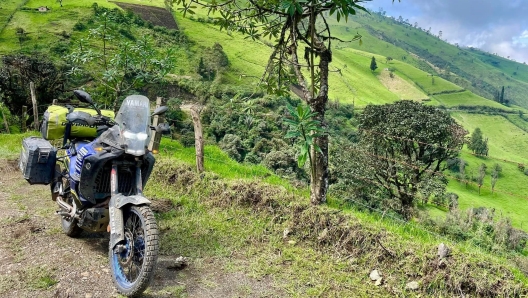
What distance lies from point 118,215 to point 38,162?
68.5 inches

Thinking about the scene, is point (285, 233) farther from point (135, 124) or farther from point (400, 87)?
point (400, 87)

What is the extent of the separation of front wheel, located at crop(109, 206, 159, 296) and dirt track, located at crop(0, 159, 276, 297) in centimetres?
21

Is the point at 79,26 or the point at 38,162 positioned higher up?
the point at 79,26

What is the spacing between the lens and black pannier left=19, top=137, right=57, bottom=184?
4344 mm

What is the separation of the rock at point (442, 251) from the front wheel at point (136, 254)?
2776 mm

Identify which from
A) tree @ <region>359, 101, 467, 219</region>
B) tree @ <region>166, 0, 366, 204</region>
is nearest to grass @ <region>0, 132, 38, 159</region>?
tree @ <region>166, 0, 366, 204</region>

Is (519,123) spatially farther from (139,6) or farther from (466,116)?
(139,6)

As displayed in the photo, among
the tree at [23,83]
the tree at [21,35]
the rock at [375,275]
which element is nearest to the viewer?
the rock at [375,275]

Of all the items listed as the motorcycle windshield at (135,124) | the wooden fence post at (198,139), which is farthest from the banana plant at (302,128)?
the wooden fence post at (198,139)

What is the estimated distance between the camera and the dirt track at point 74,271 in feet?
11.2

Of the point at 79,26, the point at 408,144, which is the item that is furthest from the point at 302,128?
the point at 79,26

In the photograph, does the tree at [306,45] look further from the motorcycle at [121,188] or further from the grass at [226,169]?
the motorcycle at [121,188]

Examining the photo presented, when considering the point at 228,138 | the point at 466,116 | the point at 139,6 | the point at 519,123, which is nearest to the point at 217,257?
the point at 228,138

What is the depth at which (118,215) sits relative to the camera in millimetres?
3408
